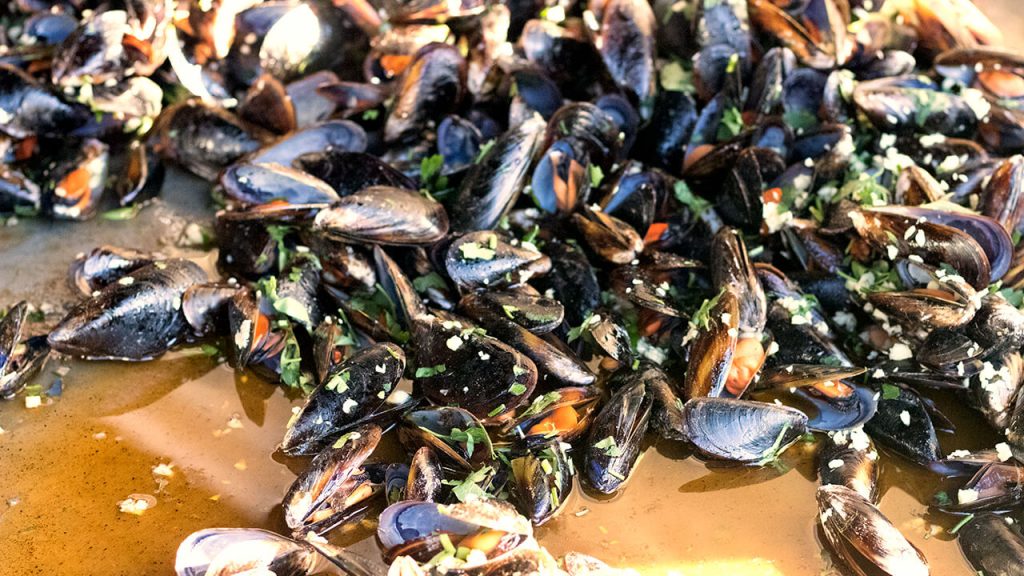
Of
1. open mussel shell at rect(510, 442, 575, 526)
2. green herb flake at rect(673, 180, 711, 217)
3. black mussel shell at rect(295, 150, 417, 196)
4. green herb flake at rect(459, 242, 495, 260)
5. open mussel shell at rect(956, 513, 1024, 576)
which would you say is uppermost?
black mussel shell at rect(295, 150, 417, 196)

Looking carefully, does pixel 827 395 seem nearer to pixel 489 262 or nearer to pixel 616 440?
pixel 616 440

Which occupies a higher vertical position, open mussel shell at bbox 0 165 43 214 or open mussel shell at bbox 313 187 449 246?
open mussel shell at bbox 313 187 449 246

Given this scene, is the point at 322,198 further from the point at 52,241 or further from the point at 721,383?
the point at 721,383

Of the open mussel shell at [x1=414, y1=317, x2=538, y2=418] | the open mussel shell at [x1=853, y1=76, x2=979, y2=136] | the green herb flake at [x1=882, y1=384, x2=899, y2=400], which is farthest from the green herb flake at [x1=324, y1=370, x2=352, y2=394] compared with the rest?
the open mussel shell at [x1=853, y1=76, x2=979, y2=136]

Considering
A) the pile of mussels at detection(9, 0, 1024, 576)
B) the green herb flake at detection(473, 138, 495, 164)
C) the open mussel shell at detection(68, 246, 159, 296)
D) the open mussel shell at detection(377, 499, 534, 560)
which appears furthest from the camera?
the green herb flake at detection(473, 138, 495, 164)

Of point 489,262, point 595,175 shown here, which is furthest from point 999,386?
point 489,262

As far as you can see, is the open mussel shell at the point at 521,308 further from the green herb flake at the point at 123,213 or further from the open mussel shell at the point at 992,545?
the green herb flake at the point at 123,213

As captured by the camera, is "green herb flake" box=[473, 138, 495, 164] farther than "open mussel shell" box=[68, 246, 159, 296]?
Yes

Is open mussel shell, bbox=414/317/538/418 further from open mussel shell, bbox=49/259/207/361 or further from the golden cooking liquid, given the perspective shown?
open mussel shell, bbox=49/259/207/361
